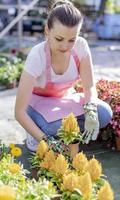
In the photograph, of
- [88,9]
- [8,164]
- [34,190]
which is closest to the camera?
[34,190]

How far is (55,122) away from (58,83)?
0.27 m

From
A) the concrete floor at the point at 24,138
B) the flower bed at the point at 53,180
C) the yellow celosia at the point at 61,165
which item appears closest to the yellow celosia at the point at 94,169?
the flower bed at the point at 53,180

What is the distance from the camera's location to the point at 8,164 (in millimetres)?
2232

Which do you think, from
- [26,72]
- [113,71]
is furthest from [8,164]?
[113,71]

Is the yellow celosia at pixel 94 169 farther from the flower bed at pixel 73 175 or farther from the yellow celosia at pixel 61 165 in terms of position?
the yellow celosia at pixel 61 165

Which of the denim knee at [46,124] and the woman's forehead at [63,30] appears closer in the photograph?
the woman's forehead at [63,30]

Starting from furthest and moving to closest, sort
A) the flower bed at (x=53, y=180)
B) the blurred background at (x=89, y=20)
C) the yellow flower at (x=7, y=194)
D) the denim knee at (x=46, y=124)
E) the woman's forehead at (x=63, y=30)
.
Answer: the blurred background at (x=89, y=20)
the denim knee at (x=46, y=124)
the woman's forehead at (x=63, y=30)
the flower bed at (x=53, y=180)
the yellow flower at (x=7, y=194)

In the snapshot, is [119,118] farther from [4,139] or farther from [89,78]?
[4,139]

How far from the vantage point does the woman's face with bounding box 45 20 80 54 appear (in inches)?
104

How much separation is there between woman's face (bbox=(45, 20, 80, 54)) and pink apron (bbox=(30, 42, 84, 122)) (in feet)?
0.62

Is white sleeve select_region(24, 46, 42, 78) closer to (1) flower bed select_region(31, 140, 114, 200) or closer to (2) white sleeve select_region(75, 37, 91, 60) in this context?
(2) white sleeve select_region(75, 37, 91, 60)

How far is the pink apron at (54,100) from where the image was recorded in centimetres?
297

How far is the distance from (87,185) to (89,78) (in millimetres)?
1198

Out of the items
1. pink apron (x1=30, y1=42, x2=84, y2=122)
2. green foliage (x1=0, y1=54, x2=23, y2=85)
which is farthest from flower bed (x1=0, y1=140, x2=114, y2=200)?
green foliage (x1=0, y1=54, x2=23, y2=85)
